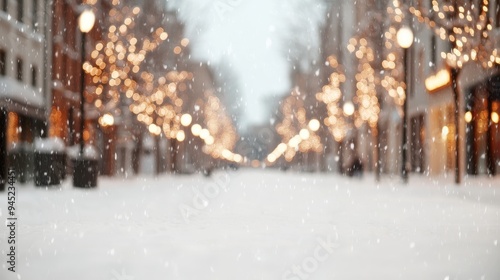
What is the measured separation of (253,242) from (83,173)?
1488cm

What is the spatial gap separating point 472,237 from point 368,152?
51.3 m

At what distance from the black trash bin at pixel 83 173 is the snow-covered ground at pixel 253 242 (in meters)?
7.87

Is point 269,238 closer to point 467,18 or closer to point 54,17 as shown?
point 467,18

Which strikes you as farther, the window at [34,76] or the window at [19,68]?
the window at [34,76]

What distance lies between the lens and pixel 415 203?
16.1m

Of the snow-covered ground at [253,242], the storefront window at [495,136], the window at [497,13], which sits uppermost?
the window at [497,13]

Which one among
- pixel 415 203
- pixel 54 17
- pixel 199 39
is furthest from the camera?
pixel 199 39

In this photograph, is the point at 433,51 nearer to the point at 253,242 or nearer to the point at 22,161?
the point at 22,161

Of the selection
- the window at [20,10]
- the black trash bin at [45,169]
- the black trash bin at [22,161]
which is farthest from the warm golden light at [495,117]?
the window at [20,10]

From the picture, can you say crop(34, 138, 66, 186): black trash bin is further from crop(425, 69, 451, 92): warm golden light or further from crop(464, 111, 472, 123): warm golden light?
crop(425, 69, 451, 92): warm golden light

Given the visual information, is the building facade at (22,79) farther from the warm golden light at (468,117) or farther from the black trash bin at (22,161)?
the warm golden light at (468,117)

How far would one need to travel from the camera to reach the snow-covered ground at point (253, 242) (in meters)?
6.40

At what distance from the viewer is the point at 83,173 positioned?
2250cm

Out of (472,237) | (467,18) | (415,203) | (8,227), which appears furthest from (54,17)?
(472,237)
